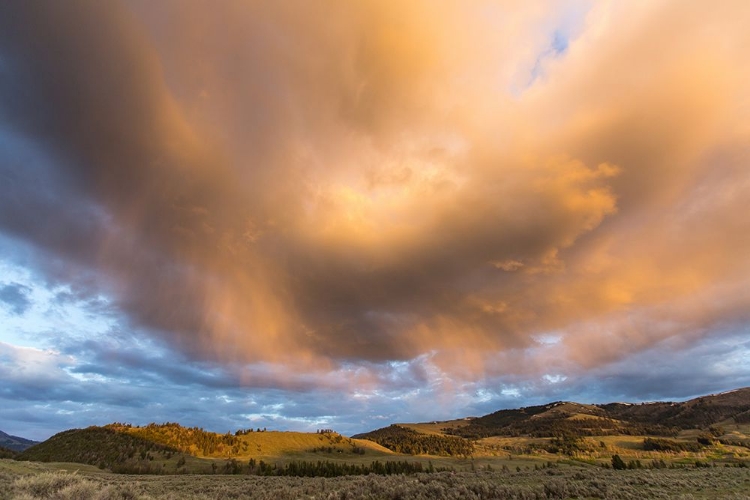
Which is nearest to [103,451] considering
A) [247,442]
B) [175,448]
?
[175,448]

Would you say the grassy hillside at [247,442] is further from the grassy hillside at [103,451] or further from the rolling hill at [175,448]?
the grassy hillside at [103,451]

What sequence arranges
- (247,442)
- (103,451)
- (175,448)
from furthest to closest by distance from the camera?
(247,442) → (175,448) → (103,451)

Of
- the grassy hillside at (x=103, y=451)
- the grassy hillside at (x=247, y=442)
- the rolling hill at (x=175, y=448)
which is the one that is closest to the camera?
the grassy hillside at (x=103, y=451)

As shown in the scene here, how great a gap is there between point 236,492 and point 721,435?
185m

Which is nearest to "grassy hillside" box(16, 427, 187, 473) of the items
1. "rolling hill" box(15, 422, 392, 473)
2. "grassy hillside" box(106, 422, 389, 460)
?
"rolling hill" box(15, 422, 392, 473)

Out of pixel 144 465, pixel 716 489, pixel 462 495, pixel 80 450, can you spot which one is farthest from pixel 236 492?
pixel 80 450

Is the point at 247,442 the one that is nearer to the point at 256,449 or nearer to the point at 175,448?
the point at 256,449

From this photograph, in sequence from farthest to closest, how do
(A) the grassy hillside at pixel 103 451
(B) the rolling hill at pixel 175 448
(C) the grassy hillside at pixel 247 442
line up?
(C) the grassy hillside at pixel 247 442 → (B) the rolling hill at pixel 175 448 → (A) the grassy hillside at pixel 103 451

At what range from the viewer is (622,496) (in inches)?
922

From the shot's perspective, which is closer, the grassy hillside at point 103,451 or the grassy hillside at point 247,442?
the grassy hillside at point 103,451

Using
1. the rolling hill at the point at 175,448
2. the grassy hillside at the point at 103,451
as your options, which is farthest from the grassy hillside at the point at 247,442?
the grassy hillside at the point at 103,451

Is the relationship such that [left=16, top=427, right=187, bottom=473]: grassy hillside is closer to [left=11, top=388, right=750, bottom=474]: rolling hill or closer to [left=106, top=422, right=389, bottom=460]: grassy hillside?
[left=11, top=388, right=750, bottom=474]: rolling hill

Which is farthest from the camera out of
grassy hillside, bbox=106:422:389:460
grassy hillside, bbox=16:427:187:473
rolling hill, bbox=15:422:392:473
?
grassy hillside, bbox=106:422:389:460

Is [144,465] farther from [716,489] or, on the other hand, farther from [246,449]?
[716,489]
